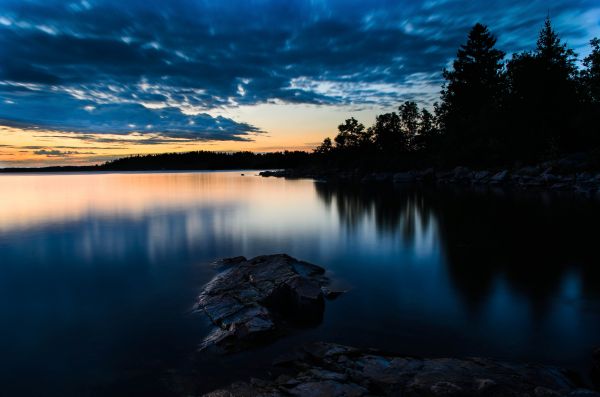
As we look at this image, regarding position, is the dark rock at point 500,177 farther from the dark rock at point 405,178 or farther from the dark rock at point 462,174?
the dark rock at point 405,178

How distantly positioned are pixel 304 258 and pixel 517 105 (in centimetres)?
Answer: 4682

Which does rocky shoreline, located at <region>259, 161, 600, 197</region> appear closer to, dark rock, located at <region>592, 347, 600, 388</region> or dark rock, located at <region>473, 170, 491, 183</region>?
dark rock, located at <region>473, 170, 491, 183</region>

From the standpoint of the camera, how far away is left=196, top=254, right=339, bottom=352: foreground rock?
7723mm

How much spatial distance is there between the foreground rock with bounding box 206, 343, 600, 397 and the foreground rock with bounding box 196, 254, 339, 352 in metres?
1.57

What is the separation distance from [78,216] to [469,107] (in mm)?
65865

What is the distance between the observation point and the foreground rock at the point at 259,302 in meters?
7.72

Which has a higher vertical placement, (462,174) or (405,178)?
(462,174)

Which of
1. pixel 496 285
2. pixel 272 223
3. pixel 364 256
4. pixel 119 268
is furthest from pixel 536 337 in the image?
pixel 272 223

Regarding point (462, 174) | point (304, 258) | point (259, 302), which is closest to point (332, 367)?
point (259, 302)

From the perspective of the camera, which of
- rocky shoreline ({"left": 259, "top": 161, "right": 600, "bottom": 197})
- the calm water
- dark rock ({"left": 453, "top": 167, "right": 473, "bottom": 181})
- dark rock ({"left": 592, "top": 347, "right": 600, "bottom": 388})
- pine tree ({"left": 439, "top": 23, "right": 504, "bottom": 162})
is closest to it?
dark rock ({"left": 592, "top": 347, "right": 600, "bottom": 388})

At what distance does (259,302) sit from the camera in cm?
920

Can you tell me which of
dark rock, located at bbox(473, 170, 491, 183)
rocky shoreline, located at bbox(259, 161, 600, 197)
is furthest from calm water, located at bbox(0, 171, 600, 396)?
dark rock, located at bbox(473, 170, 491, 183)

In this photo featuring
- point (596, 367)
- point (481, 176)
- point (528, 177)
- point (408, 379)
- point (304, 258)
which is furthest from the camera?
point (481, 176)

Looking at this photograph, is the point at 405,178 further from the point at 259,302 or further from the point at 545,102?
the point at 259,302
